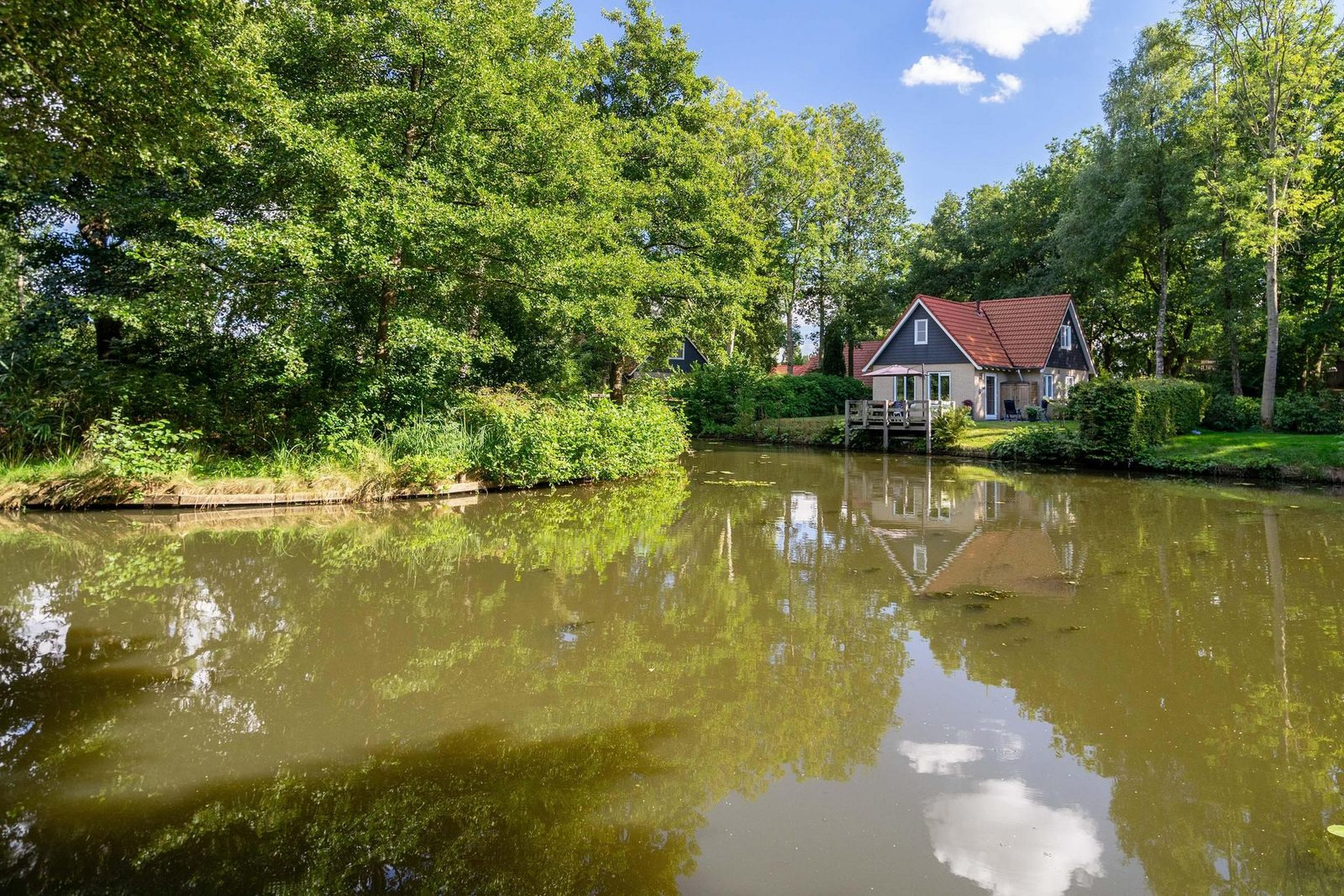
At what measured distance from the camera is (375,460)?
12.0m

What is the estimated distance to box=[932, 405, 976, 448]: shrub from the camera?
872 inches

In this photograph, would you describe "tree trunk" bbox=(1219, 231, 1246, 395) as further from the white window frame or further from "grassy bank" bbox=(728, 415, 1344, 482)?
the white window frame

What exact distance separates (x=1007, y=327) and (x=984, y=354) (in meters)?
2.78

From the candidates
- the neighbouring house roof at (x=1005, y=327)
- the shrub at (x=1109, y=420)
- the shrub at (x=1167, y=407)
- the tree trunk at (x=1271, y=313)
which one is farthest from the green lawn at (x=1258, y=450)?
the neighbouring house roof at (x=1005, y=327)

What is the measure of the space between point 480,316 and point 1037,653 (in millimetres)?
12786

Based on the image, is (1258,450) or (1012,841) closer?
(1012,841)

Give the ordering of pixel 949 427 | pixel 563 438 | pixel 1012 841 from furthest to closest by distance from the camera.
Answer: pixel 949 427 → pixel 563 438 → pixel 1012 841

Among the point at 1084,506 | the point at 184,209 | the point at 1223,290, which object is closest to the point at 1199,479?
the point at 1084,506

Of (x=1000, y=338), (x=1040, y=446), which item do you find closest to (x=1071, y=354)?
(x=1000, y=338)

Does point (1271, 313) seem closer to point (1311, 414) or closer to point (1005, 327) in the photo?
point (1311, 414)

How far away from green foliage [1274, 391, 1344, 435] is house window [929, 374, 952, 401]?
1019cm

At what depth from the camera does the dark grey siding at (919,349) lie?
1102 inches

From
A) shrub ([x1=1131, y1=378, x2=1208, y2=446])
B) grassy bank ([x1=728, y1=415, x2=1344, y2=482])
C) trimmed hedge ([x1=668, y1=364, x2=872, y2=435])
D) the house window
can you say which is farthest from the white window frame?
shrub ([x1=1131, y1=378, x2=1208, y2=446])

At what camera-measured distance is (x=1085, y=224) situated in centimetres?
2684
